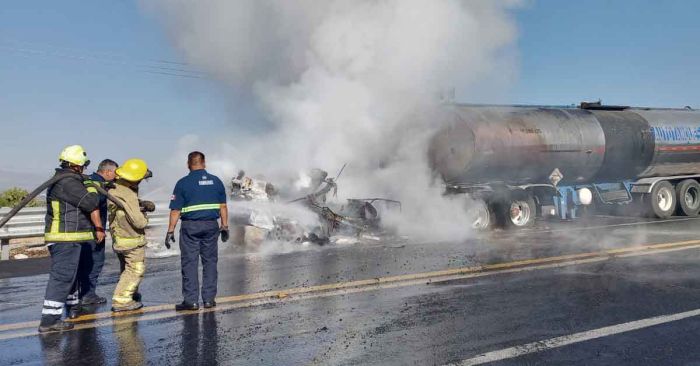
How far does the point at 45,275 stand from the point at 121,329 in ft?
13.4

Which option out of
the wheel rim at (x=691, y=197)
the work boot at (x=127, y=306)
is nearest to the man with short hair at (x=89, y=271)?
the work boot at (x=127, y=306)

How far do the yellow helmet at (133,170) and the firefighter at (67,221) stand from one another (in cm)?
38

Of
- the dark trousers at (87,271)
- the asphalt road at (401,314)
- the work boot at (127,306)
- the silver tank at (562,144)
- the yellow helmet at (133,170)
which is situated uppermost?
the silver tank at (562,144)

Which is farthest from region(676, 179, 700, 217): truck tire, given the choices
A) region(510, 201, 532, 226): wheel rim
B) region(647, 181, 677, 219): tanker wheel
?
region(510, 201, 532, 226): wheel rim

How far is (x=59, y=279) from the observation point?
5133 mm

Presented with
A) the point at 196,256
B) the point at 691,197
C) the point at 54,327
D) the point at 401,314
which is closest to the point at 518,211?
the point at 691,197

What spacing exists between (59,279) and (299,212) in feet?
19.9

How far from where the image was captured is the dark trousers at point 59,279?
5000 millimetres

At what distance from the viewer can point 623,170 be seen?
1616 centimetres

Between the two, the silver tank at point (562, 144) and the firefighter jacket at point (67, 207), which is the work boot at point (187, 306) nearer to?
the firefighter jacket at point (67, 207)

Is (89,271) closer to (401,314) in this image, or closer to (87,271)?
(87,271)

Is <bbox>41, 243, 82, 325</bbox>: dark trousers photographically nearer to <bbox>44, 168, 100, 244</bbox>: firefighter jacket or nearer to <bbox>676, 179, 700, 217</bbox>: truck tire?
<bbox>44, 168, 100, 244</bbox>: firefighter jacket

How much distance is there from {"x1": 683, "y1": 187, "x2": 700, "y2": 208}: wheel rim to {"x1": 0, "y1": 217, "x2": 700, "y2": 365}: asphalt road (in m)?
9.09

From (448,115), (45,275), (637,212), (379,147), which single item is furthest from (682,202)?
(45,275)
